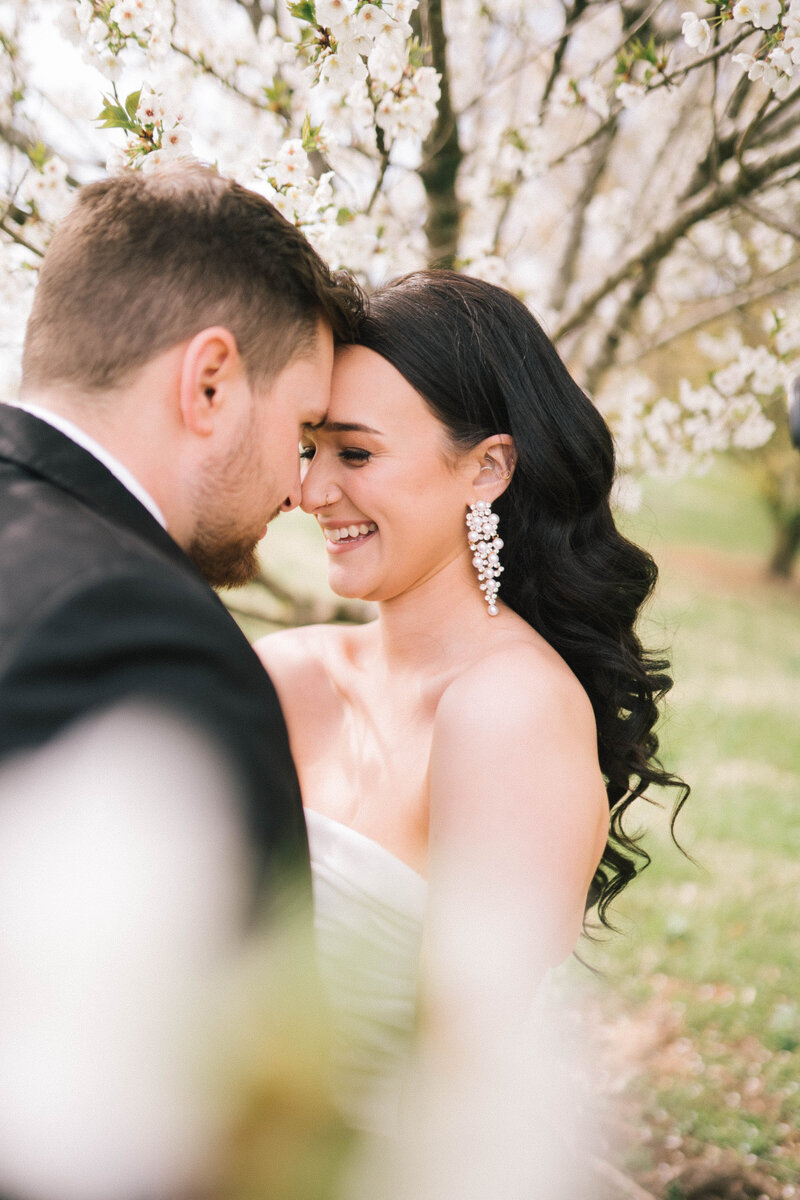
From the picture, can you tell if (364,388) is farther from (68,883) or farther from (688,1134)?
(688,1134)

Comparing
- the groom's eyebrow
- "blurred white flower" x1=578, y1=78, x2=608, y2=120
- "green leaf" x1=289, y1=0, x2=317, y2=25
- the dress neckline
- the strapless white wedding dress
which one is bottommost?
the strapless white wedding dress

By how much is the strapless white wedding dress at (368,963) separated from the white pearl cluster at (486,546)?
72 centimetres

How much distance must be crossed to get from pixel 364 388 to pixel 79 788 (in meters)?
1.37

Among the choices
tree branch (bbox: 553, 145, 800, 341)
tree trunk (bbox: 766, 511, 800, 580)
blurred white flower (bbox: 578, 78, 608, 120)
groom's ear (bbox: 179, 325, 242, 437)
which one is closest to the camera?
groom's ear (bbox: 179, 325, 242, 437)

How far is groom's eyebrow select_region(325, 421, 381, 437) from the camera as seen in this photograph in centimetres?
232

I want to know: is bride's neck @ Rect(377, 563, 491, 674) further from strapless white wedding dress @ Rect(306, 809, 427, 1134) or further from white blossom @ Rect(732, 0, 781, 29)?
white blossom @ Rect(732, 0, 781, 29)

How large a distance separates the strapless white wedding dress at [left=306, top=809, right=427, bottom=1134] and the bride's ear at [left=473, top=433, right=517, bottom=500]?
3.08ft

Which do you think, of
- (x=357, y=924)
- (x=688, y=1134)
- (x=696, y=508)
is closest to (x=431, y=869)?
(x=357, y=924)

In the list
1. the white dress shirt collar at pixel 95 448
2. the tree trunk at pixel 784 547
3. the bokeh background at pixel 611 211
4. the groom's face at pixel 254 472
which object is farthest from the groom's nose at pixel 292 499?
the tree trunk at pixel 784 547

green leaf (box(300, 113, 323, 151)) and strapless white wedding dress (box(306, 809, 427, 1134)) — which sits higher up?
green leaf (box(300, 113, 323, 151))

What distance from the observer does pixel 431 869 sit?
6.93 feet

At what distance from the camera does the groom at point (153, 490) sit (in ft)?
4.13

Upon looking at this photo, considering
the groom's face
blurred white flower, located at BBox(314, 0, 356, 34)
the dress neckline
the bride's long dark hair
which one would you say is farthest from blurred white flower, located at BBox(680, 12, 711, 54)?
the dress neckline

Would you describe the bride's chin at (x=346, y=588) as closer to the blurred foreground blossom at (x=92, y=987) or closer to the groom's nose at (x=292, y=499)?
the groom's nose at (x=292, y=499)
